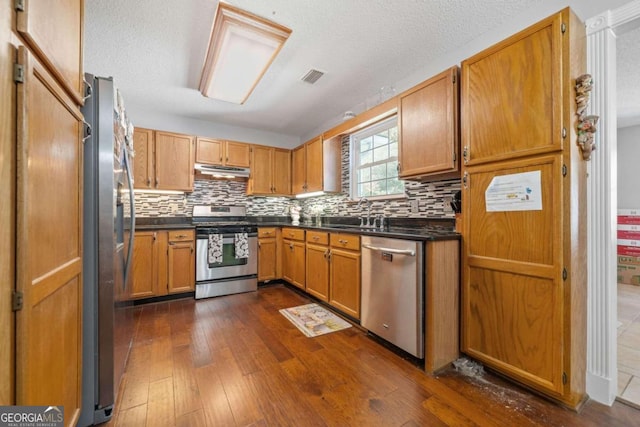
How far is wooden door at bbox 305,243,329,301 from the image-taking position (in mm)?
2938

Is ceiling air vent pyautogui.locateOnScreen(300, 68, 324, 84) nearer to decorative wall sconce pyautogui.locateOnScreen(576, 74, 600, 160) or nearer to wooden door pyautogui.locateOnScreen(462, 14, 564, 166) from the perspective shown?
wooden door pyautogui.locateOnScreen(462, 14, 564, 166)

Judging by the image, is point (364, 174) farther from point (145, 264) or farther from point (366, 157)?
point (145, 264)

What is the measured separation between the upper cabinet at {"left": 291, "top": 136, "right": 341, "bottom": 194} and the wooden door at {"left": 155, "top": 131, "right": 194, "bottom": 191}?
163 centimetres

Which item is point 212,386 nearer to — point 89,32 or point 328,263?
point 328,263

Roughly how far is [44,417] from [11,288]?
46 cm

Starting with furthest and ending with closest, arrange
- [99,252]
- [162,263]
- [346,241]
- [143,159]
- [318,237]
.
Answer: [143,159]
[162,263]
[318,237]
[346,241]
[99,252]

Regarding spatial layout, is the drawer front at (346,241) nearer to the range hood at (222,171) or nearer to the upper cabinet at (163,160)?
the range hood at (222,171)

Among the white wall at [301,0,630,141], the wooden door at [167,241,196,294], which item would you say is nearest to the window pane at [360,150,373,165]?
the white wall at [301,0,630,141]

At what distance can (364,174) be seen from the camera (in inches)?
140

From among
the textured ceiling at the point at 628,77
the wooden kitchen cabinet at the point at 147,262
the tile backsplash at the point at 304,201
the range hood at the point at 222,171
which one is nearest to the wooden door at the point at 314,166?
the tile backsplash at the point at 304,201

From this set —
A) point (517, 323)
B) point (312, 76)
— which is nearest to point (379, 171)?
point (312, 76)

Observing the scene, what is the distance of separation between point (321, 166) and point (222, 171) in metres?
1.46

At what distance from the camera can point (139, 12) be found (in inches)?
75.5

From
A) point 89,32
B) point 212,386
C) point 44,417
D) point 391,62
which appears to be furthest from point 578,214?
point 89,32
